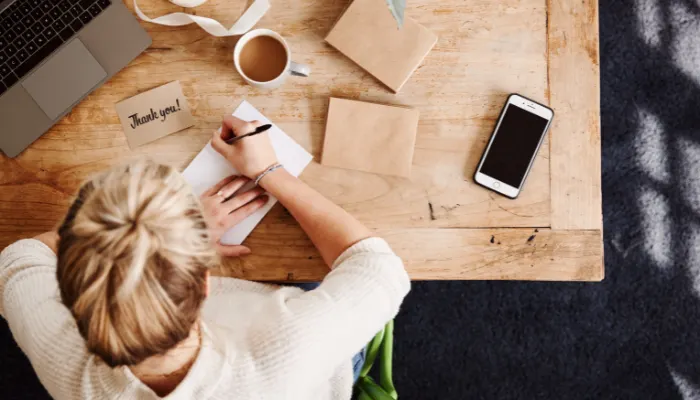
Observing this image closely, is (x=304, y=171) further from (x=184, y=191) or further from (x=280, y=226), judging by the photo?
(x=184, y=191)

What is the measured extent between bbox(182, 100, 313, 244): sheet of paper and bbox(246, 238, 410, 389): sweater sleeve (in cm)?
14

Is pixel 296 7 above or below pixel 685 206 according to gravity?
above

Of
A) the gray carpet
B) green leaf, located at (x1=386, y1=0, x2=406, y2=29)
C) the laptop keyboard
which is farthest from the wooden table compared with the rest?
the gray carpet

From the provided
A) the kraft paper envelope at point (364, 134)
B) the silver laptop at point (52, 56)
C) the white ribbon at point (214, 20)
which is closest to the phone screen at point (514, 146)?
the kraft paper envelope at point (364, 134)

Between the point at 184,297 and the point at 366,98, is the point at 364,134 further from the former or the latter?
the point at 184,297

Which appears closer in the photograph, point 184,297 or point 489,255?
point 184,297

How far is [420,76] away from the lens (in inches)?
36.6

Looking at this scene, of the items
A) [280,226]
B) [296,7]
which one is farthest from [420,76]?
[280,226]

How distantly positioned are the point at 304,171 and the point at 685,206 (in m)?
1.22

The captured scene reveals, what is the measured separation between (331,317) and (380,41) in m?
0.47

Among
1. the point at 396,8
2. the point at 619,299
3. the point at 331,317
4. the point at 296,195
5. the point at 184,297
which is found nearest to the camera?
the point at 396,8

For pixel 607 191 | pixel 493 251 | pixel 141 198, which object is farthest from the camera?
pixel 607 191

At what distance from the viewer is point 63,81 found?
0.94 metres

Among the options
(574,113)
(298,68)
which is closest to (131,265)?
(298,68)
